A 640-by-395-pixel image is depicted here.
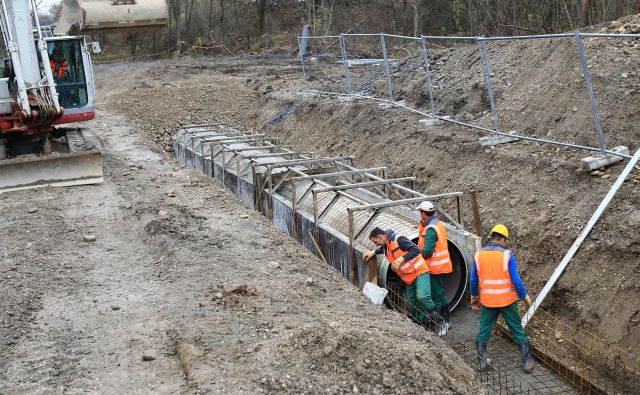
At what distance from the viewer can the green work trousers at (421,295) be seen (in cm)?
909

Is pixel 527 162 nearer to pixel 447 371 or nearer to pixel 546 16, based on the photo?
pixel 447 371

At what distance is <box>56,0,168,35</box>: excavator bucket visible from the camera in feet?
47.2

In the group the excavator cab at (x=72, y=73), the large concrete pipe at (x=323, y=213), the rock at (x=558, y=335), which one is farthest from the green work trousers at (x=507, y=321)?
the excavator cab at (x=72, y=73)

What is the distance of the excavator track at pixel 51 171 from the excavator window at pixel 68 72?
2608 mm

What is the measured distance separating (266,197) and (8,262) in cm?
526

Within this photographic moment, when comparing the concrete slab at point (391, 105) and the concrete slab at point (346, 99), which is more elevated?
the concrete slab at point (391, 105)

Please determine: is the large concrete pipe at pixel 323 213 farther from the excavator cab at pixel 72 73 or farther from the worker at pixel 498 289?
the excavator cab at pixel 72 73

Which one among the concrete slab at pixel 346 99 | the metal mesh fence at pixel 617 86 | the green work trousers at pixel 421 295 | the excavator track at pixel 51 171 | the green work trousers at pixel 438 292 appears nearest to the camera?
the green work trousers at pixel 421 295

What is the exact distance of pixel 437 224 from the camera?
9109mm

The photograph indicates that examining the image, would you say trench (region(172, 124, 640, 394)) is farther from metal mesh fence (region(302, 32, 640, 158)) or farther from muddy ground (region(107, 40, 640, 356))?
metal mesh fence (region(302, 32, 640, 158))

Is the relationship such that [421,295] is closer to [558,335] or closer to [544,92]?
[558,335]

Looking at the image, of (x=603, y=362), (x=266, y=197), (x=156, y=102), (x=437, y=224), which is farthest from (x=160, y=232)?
(x=156, y=102)

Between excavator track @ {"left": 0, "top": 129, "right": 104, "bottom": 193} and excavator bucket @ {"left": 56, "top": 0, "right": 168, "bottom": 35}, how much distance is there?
102 inches

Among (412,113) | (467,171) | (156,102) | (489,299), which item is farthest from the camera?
(156,102)
